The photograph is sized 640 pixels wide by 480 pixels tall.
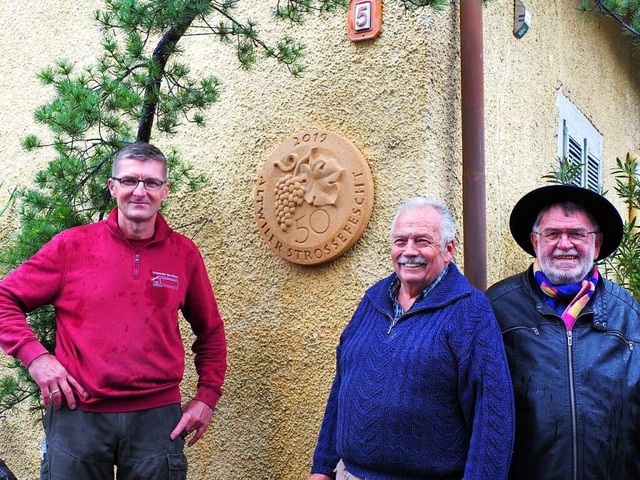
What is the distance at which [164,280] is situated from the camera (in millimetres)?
2961

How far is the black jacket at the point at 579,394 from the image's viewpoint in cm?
237

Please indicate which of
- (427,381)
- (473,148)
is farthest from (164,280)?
(473,148)

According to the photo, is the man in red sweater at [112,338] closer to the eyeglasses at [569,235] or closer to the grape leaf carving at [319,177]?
the grape leaf carving at [319,177]

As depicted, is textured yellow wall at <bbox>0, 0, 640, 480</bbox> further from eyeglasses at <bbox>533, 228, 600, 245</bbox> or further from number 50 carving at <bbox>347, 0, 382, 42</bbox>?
eyeglasses at <bbox>533, 228, 600, 245</bbox>

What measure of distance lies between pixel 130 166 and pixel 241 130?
1.04 meters

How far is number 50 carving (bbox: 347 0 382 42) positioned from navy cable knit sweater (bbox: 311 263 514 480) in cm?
148

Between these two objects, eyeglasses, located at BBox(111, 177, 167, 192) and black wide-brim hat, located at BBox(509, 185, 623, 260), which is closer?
black wide-brim hat, located at BBox(509, 185, 623, 260)

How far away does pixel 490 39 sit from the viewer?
12.9 feet

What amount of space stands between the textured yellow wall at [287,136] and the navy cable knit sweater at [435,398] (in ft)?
3.02

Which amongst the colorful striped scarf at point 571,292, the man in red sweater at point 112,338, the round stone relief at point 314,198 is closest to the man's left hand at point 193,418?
the man in red sweater at point 112,338

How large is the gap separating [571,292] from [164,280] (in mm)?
1487

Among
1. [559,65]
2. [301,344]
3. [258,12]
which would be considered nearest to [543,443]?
[301,344]

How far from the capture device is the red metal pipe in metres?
3.42

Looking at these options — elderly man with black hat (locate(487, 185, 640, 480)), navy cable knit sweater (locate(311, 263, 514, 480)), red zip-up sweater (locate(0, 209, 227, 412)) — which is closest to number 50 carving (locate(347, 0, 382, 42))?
elderly man with black hat (locate(487, 185, 640, 480))
